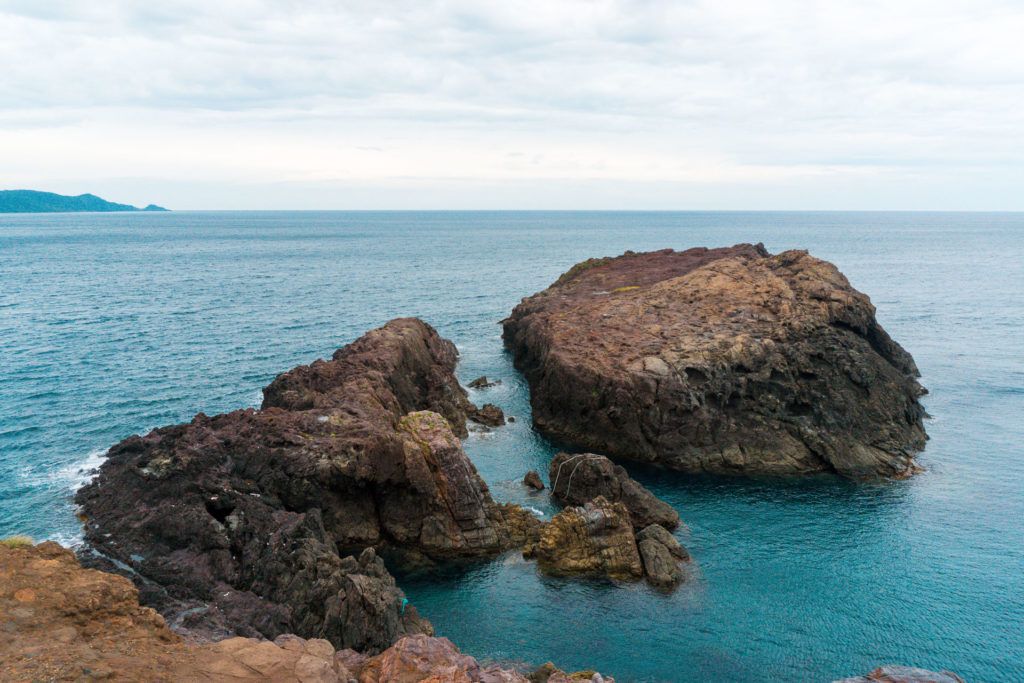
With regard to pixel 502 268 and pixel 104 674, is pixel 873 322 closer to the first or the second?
pixel 104 674

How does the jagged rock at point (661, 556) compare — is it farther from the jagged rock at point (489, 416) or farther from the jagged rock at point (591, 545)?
the jagged rock at point (489, 416)

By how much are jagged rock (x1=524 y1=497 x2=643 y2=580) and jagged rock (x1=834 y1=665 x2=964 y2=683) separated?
1285cm

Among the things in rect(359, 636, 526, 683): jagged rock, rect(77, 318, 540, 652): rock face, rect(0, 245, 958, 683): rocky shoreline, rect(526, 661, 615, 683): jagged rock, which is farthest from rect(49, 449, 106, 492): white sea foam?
rect(526, 661, 615, 683): jagged rock

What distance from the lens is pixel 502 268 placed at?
6973 inches

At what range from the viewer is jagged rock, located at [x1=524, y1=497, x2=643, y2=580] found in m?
39.3

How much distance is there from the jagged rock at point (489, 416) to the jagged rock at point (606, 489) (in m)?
14.7

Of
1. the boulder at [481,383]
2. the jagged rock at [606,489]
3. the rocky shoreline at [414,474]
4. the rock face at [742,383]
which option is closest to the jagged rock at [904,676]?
the rocky shoreline at [414,474]

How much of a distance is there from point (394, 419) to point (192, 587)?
1917 centimetres

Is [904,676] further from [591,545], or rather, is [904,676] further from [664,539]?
[591,545]

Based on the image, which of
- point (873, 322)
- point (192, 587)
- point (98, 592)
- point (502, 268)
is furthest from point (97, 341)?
point (502, 268)

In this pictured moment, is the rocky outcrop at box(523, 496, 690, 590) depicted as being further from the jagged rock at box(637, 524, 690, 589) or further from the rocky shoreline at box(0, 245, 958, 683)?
the rocky shoreline at box(0, 245, 958, 683)

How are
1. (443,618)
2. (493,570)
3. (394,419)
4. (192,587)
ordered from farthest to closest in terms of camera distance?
(394,419) < (493,570) < (443,618) < (192,587)

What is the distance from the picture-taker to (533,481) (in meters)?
50.1

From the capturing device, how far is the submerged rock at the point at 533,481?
49812 mm
